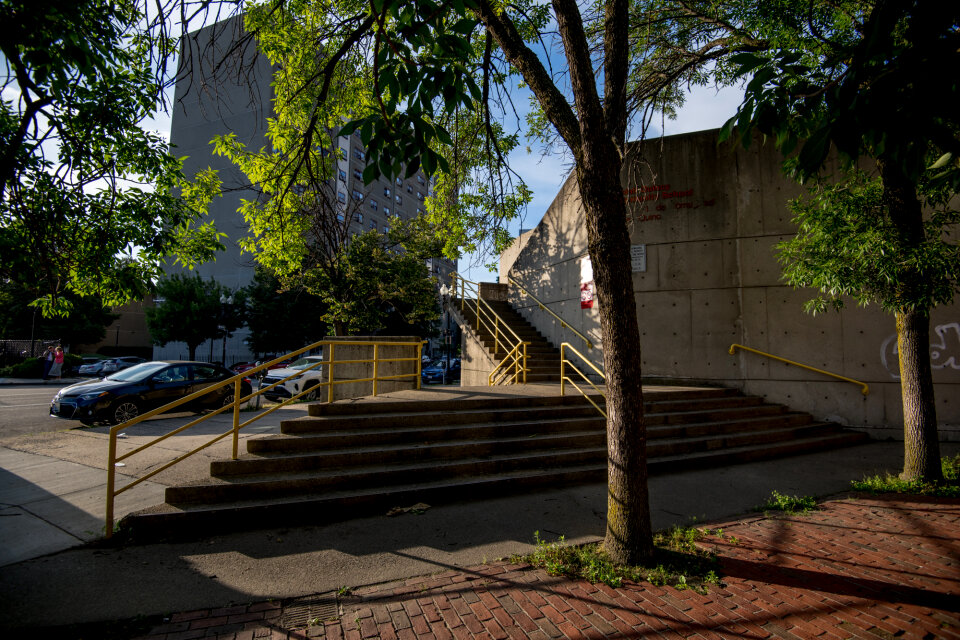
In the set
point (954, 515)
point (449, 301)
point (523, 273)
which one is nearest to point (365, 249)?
point (449, 301)

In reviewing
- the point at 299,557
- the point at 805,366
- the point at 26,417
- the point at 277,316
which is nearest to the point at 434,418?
the point at 299,557

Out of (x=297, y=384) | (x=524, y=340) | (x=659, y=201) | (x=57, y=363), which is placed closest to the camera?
(x=659, y=201)

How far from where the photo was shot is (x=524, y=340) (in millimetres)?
12945

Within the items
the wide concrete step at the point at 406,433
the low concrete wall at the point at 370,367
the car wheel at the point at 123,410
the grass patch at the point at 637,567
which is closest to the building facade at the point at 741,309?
the wide concrete step at the point at 406,433

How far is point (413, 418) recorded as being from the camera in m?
6.58

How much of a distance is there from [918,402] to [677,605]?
5.46 m

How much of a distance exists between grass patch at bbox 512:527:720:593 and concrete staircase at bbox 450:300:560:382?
22.5 feet

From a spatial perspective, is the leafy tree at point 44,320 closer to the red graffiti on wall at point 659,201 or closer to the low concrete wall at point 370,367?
the low concrete wall at point 370,367

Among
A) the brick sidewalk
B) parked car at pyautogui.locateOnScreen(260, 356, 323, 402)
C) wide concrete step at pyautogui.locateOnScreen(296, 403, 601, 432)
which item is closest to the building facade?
wide concrete step at pyautogui.locateOnScreen(296, 403, 601, 432)

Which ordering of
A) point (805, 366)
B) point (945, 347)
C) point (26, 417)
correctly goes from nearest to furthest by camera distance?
point (945, 347) < point (805, 366) < point (26, 417)

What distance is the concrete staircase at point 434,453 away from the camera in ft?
15.6

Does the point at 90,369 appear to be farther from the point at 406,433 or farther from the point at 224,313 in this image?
the point at 406,433

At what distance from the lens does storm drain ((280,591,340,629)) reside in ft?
10.0

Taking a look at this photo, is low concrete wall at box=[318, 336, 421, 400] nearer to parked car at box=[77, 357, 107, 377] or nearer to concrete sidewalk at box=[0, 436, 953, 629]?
concrete sidewalk at box=[0, 436, 953, 629]
